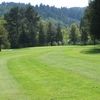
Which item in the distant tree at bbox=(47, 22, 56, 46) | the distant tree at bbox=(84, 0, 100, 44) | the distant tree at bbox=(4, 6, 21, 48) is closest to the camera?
the distant tree at bbox=(84, 0, 100, 44)

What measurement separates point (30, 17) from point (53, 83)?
12783 centimetres

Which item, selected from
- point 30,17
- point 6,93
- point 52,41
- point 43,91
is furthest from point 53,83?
point 30,17

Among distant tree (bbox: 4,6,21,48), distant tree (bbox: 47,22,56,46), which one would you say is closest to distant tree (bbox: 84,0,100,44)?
distant tree (bbox: 47,22,56,46)

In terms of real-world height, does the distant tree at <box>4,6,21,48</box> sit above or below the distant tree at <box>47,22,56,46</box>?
above

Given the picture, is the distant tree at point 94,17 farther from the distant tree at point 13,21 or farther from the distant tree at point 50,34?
the distant tree at point 13,21

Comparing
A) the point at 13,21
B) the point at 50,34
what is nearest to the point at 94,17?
the point at 50,34

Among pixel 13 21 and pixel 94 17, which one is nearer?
pixel 94 17

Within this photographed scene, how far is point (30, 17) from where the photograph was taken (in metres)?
141

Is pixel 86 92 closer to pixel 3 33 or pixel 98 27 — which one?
pixel 98 27

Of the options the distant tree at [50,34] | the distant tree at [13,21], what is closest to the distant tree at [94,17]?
the distant tree at [50,34]

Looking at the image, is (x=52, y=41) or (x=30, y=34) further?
(x=52, y=41)

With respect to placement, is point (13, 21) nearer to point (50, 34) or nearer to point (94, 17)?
point (50, 34)

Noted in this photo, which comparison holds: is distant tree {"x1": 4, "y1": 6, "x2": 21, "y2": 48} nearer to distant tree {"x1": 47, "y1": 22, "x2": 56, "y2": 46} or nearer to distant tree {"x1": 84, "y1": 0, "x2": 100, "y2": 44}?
distant tree {"x1": 47, "y1": 22, "x2": 56, "y2": 46}

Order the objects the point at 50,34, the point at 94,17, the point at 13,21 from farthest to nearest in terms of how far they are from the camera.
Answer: the point at 13,21, the point at 50,34, the point at 94,17
